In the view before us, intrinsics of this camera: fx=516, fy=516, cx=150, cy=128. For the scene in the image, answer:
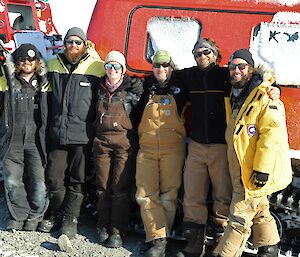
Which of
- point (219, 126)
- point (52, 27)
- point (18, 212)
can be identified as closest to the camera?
point (219, 126)

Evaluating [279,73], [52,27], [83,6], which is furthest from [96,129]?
[83,6]

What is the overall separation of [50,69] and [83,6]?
42.8 feet

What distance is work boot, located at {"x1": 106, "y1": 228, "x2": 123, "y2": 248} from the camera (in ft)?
14.9

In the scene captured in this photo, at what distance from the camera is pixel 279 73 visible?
4.21 metres

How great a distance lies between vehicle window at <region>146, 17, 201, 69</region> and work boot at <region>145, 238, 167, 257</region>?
60.0 inches

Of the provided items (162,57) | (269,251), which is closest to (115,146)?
(162,57)

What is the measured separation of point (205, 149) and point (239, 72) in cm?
70

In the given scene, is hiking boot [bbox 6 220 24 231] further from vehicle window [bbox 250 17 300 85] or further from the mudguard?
vehicle window [bbox 250 17 300 85]

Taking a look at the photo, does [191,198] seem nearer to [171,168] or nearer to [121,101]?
[171,168]

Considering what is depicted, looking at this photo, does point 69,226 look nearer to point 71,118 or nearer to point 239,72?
point 71,118

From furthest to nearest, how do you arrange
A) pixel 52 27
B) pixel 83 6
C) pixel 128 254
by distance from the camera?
pixel 83 6
pixel 52 27
pixel 128 254

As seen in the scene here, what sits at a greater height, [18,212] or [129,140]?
[129,140]

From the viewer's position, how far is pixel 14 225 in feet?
15.8

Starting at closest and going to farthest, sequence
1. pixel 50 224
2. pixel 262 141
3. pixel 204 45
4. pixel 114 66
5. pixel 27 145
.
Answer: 1. pixel 262 141
2. pixel 204 45
3. pixel 114 66
4. pixel 27 145
5. pixel 50 224
